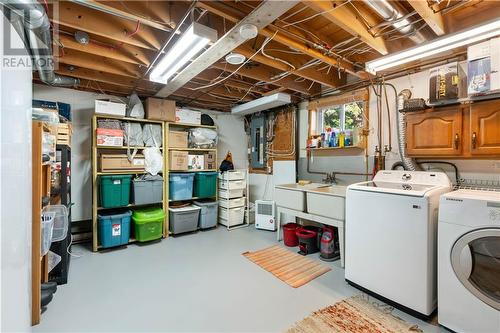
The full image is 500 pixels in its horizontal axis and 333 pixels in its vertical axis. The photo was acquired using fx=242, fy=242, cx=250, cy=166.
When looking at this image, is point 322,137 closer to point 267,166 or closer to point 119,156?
point 267,166

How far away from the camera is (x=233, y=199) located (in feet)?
15.3

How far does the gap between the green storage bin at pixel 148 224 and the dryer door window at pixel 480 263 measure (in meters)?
3.62

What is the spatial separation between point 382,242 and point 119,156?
11.8ft

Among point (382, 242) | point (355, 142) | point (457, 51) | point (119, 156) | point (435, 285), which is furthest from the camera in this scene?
point (119, 156)

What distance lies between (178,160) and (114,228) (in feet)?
4.67

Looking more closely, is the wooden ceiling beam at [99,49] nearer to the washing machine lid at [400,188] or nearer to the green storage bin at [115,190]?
the green storage bin at [115,190]

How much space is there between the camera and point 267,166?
500 centimetres

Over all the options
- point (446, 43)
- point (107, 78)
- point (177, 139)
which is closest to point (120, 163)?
point (177, 139)

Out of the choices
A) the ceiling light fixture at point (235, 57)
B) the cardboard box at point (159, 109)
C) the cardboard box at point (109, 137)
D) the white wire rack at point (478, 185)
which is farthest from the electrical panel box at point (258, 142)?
the white wire rack at point (478, 185)

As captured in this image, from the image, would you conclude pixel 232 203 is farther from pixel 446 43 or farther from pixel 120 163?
pixel 446 43

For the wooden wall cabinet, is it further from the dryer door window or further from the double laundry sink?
the double laundry sink

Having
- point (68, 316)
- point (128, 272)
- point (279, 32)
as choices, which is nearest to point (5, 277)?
point (68, 316)

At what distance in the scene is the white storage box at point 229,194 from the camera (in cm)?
459

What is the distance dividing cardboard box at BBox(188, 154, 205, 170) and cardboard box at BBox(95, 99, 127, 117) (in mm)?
1296
